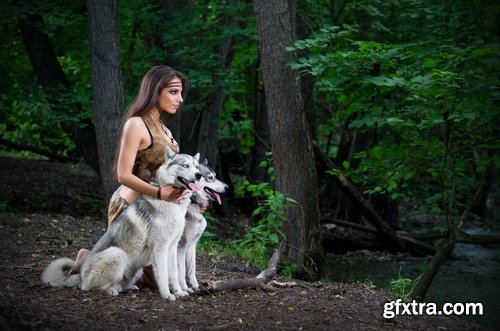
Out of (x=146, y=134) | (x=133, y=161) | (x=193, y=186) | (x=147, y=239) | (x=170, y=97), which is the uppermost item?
(x=170, y=97)

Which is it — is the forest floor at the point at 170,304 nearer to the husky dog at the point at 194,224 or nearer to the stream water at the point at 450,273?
the husky dog at the point at 194,224

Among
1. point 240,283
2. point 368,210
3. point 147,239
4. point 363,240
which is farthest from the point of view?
point 363,240

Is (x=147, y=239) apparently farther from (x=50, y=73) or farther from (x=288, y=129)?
(x=50, y=73)

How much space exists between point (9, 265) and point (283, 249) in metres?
3.76

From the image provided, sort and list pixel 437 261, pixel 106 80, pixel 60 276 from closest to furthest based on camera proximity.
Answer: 1. pixel 60 276
2. pixel 437 261
3. pixel 106 80

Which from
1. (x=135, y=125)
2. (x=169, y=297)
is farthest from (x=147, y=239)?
(x=135, y=125)

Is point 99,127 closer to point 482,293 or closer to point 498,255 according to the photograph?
point 482,293

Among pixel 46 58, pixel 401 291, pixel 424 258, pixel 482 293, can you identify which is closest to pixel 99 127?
pixel 46 58

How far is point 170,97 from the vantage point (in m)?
5.83

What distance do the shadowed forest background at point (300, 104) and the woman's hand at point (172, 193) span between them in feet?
9.05

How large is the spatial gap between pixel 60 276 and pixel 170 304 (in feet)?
3.88

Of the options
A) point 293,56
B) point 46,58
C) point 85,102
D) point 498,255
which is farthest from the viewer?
point 498,255

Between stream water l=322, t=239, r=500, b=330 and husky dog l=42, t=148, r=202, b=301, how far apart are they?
3843 mm

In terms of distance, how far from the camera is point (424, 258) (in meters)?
13.9
